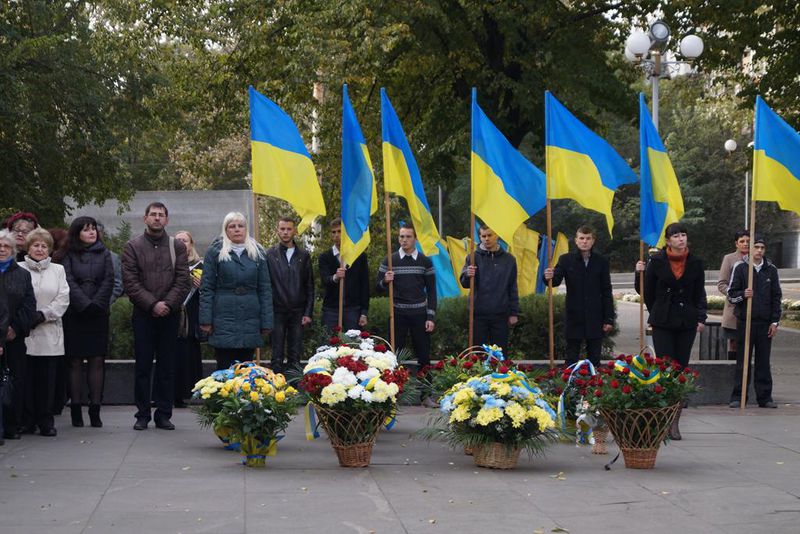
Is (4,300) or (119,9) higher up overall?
(119,9)

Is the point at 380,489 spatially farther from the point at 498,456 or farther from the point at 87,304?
the point at 87,304

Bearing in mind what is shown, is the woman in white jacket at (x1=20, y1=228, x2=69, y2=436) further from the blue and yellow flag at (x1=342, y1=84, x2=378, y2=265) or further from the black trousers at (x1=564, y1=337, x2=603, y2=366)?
the black trousers at (x1=564, y1=337, x2=603, y2=366)

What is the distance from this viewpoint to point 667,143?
61625 mm

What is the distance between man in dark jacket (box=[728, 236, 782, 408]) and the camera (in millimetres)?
12938

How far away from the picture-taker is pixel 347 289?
12.6 metres

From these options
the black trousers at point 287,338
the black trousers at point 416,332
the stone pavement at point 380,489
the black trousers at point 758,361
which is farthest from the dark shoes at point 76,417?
the black trousers at point 758,361

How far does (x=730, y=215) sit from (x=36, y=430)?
2204 inches

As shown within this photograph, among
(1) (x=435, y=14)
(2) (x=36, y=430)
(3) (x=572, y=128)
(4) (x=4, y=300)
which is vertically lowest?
(2) (x=36, y=430)

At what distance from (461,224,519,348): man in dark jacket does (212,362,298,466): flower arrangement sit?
3903mm

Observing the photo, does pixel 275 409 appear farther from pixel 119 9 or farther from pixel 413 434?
pixel 119 9

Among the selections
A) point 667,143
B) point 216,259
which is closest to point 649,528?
point 216,259

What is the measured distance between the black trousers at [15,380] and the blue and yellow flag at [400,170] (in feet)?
12.2

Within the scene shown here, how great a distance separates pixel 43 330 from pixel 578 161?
5374 millimetres

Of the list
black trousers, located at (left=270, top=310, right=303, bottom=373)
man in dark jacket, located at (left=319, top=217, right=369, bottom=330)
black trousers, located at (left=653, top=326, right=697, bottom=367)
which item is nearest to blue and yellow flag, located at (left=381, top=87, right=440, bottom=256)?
man in dark jacket, located at (left=319, top=217, right=369, bottom=330)
